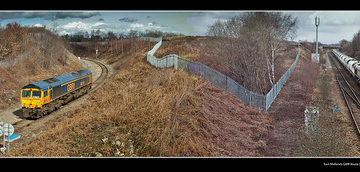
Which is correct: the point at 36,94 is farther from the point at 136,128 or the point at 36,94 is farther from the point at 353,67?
the point at 353,67

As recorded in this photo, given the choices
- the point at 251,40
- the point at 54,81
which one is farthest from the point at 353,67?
the point at 54,81

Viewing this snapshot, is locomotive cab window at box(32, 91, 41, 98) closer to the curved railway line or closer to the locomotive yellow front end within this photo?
the locomotive yellow front end

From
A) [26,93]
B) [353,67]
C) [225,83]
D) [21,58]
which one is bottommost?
[26,93]

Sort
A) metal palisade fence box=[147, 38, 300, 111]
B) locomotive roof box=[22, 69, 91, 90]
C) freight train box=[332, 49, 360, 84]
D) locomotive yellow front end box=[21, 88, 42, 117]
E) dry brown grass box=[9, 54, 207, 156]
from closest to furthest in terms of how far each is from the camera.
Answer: dry brown grass box=[9, 54, 207, 156], locomotive yellow front end box=[21, 88, 42, 117], locomotive roof box=[22, 69, 91, 90], metal palisade fence box=[147, 38, 300, 111], freight train box=[332, 49, 360, 84]

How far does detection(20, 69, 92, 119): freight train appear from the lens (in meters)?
18.2

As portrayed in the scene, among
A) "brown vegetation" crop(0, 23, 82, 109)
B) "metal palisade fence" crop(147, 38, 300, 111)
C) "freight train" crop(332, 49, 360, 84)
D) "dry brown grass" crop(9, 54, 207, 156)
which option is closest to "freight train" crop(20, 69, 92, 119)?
"brown vegetation" crop(0, 23, 82, 109)

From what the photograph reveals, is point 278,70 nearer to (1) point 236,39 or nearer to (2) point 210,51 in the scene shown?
(2) point 210,51

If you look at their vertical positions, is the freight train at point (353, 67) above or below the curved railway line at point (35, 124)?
above

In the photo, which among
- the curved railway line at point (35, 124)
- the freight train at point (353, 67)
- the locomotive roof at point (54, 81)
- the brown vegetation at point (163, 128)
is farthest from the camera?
the freight train at point (353, 67)

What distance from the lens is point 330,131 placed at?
14.5 m

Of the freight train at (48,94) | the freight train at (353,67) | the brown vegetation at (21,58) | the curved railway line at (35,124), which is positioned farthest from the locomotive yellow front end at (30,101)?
the freight train at (353,67)

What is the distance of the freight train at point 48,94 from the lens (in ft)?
59.6

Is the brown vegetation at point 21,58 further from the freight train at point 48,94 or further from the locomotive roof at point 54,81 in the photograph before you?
the freight train at point 48,94

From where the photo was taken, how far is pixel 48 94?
19.4 metres
